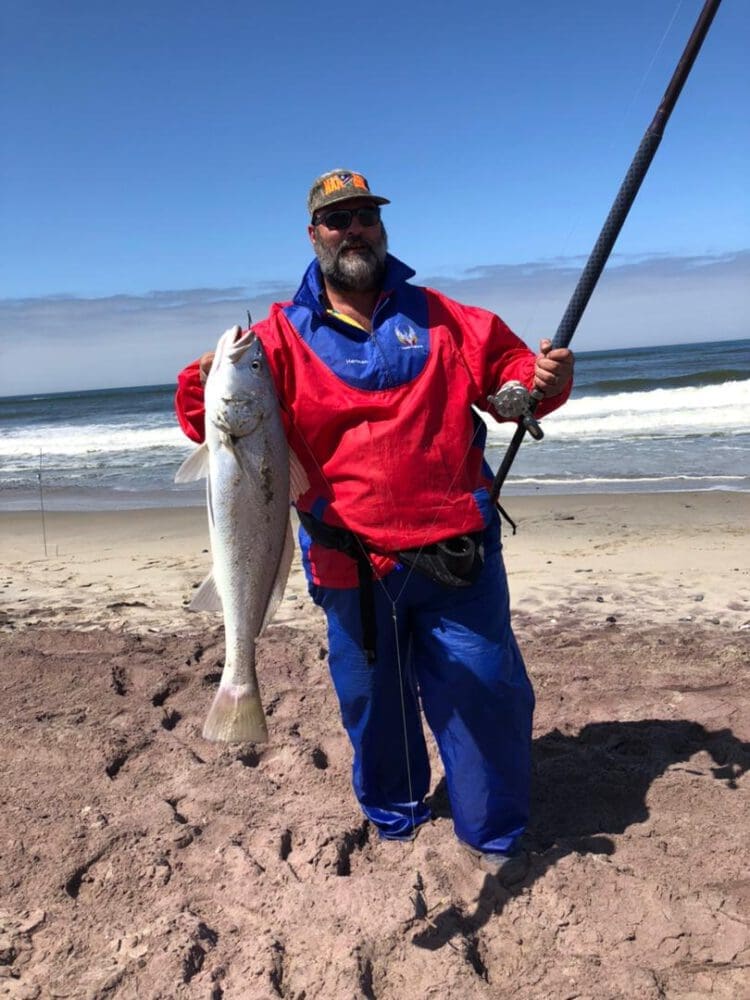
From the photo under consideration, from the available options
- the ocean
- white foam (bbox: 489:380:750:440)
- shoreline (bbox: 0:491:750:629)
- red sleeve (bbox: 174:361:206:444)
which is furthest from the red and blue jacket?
white foam (bbox: 489:380:750:440)

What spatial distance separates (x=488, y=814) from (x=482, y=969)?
638mm

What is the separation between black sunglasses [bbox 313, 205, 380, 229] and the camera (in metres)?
3.28

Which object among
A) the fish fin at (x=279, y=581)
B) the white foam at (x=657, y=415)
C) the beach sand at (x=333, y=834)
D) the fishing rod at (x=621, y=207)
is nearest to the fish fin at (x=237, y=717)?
the fish fin at (x=279, y=581)

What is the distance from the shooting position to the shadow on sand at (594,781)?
3197 mm

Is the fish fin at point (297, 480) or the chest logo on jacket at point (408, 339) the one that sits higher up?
the chest logo on jacket at point (408, 339)

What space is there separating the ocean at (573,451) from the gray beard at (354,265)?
30.7 feet

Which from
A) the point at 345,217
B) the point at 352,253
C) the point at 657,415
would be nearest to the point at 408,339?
the point at 352,253

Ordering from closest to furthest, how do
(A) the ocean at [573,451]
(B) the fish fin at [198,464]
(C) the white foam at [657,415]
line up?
1. (B) the fish fin at [198,464]
2. (A) the ocean at [573,451]
3. (C) the white foam at [657,415]

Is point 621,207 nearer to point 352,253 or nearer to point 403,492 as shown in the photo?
point 352,253

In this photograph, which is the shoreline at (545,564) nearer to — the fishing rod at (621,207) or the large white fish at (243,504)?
the fishing rod at (621,207)

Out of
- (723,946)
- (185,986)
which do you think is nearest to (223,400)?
(185,986)

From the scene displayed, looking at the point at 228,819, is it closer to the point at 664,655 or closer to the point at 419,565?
the point at 419,565

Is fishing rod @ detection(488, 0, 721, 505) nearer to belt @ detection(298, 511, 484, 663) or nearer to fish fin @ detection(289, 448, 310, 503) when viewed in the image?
belt @ detection(298, 511, 484, 663)

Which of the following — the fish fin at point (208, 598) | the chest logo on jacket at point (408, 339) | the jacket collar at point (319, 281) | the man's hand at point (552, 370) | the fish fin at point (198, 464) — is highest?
the jacket collar at point (319, 281)
